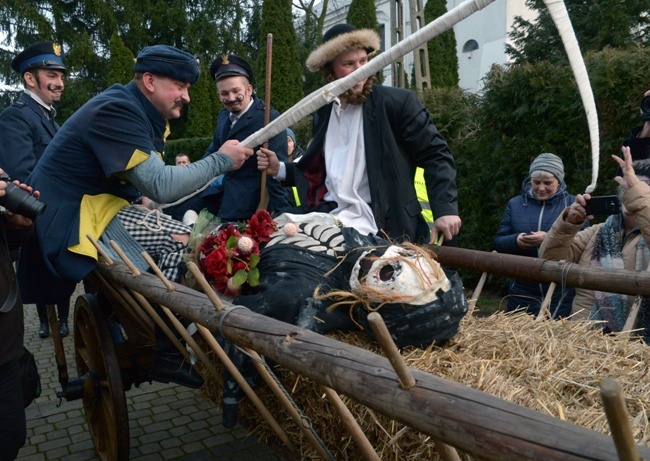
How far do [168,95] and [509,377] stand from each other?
2012mm

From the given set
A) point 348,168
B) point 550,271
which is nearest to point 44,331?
point 348,168

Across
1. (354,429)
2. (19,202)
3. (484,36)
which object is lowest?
(354,429)

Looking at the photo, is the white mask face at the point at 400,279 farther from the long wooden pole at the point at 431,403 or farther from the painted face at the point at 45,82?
the painted face at the point at 45,82

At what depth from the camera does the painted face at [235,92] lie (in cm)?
363

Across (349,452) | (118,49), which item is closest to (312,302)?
(349,452)

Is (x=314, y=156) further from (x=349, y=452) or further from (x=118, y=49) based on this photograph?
(x=118, y=49)

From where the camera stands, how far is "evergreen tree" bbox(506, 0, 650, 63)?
1076 centimetres

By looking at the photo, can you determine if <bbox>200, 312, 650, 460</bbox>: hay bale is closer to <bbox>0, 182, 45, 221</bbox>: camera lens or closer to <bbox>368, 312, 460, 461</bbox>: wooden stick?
<bbox>368, 312, 460, 461</bbox>: wooden stick

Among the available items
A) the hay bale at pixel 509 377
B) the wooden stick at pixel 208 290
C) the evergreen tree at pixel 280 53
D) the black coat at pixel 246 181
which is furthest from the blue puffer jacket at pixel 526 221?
the evergreen tree at pixel 280 53

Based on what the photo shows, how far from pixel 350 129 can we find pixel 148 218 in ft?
3.57

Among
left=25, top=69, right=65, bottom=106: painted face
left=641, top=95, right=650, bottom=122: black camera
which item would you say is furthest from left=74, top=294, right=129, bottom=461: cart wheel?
left=641, top=95, right=650, bottom=122: black camera

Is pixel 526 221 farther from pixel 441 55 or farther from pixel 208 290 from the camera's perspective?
pixel 441 55

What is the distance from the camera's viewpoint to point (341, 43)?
8.73ft

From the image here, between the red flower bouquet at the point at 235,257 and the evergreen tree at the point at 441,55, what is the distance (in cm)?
1310
